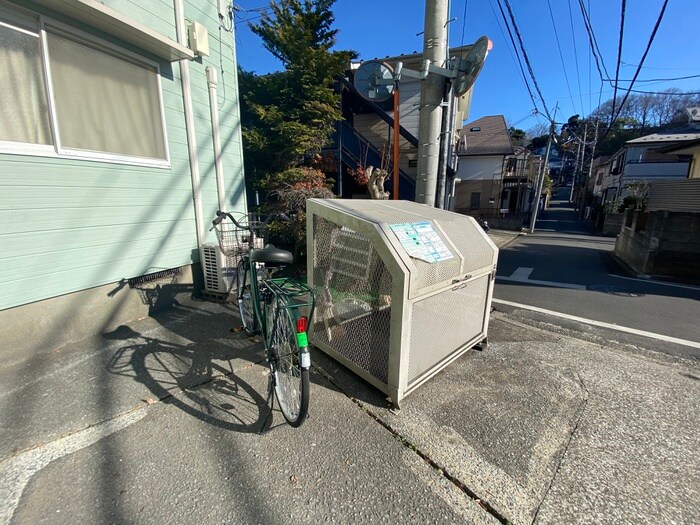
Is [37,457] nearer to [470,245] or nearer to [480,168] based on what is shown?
[470,245]

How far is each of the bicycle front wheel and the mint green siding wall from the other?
2.53 m

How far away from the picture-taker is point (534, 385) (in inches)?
107

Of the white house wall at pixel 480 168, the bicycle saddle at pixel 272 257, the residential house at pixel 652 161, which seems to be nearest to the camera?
the bicycle saddle at pixel 272 257

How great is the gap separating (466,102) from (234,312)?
1566cm

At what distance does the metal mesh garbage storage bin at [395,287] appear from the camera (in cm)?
224

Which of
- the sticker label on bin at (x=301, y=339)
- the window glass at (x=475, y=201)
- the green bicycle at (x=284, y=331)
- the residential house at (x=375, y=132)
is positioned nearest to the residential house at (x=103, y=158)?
the green bicycle at (x=284, y=331)

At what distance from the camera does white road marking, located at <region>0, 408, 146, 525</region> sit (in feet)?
5.32

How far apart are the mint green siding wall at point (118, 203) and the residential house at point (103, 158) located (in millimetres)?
12

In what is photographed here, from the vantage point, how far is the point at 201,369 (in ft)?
9.30

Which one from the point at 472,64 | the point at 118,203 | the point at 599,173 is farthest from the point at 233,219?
the point at 599,173

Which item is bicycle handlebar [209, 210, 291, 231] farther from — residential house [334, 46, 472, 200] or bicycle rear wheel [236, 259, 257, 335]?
residential house [334, 46, 472, 200]

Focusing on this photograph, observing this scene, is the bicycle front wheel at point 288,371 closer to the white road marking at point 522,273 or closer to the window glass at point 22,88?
the window glass at point 22,88

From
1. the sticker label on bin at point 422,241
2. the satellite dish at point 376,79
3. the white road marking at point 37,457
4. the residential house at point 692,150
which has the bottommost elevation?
the white road marking at point 37,457

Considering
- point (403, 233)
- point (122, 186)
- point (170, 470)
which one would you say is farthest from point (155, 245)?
point (403, 233)
